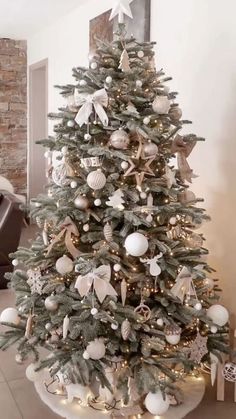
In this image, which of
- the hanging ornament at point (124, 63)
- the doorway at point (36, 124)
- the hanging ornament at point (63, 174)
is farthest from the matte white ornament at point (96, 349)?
the doorway at point (36, 124)

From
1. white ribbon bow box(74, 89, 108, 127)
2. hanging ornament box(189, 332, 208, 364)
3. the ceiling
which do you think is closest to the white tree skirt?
Result: hanging ornament box(189, 332, 208, 364)

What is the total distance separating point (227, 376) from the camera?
2092 millimetres

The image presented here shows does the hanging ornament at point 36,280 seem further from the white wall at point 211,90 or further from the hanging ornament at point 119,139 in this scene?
the white wall at point 211,90

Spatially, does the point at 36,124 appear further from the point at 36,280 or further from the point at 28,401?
the point at 28,401

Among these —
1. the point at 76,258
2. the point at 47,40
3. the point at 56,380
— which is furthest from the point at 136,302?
the point at 47,40

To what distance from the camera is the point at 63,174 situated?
1.97 meters

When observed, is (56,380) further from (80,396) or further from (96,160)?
(96,160)

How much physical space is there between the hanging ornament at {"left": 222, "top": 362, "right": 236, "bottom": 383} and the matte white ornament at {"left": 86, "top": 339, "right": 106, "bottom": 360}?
663mm

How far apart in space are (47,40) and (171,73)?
3000 millimetres

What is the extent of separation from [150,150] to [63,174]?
424mm

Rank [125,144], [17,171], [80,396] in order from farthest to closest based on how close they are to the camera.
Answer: [17,171] → [80,396] → [125,144]

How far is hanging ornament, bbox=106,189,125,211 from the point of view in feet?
6.07

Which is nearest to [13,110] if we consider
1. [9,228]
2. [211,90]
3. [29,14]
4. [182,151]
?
[29,14]

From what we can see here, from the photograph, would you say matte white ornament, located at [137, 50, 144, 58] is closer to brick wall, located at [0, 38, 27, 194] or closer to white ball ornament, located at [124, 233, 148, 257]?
white ball ornament, located at [124, 233, 148, 257]
